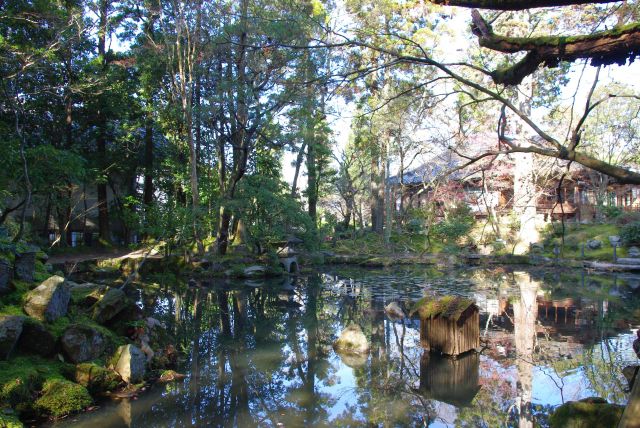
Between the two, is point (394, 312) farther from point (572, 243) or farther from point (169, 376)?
point (572, 243)

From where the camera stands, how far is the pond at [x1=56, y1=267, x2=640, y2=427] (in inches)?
204

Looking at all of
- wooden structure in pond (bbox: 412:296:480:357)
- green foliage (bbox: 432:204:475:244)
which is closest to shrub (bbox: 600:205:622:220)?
green foliage (bbox: 432:204:475:244)

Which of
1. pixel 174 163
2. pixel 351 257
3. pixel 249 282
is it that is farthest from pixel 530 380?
pixel 174 163

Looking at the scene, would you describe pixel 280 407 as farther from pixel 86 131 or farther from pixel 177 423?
pixel 86 131

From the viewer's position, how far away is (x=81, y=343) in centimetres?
586

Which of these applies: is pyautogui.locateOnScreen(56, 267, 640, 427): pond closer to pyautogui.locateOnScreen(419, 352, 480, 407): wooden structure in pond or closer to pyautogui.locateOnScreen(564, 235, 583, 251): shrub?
pyautogui.locateOnScreen(419, 352, 480, 407): wooden structure in pond

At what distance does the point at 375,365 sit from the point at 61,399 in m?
4.01

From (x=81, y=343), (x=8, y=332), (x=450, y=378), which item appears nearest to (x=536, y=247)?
(x=450, y=378)

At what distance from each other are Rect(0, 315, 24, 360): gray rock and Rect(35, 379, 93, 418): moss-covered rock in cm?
57

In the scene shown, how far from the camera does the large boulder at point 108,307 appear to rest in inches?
269

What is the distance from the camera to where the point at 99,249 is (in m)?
20.9

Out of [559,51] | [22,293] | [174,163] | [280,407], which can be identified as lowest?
[280,407]

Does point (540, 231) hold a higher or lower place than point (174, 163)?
lower

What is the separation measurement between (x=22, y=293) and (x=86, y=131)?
16.9m
